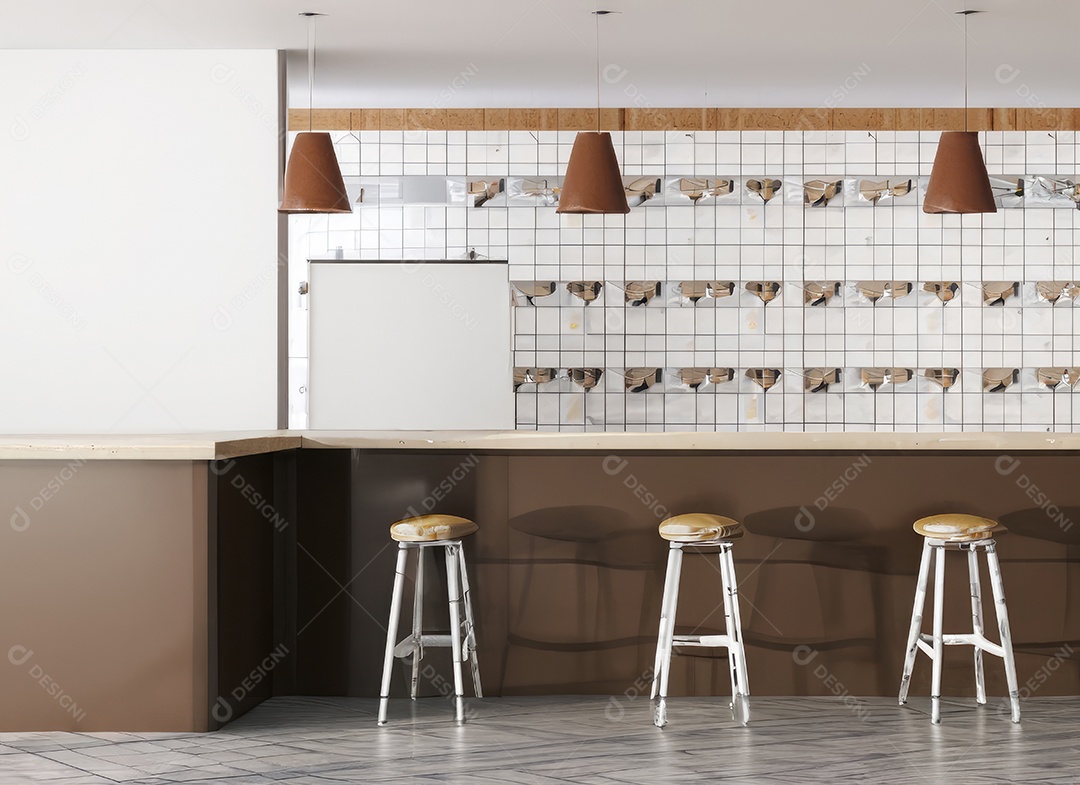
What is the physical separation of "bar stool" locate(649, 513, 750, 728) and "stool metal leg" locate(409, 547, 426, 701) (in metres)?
0.75

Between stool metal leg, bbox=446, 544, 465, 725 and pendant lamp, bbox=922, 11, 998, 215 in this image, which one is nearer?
stool metal leg, bbox=446, 544, 465, 725

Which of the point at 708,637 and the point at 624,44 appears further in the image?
the point at 624,44

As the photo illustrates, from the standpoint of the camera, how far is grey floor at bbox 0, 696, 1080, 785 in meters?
2.74

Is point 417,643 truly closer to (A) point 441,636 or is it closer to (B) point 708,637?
(A) point 441,636

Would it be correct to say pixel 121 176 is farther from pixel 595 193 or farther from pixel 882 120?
pixel 882 120

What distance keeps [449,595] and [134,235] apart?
7.17 ft

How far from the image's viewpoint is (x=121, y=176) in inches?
173

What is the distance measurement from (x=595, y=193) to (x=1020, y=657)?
2.08 meters

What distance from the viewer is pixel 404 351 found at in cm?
518

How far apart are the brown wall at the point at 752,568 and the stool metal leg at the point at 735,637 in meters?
0.34
